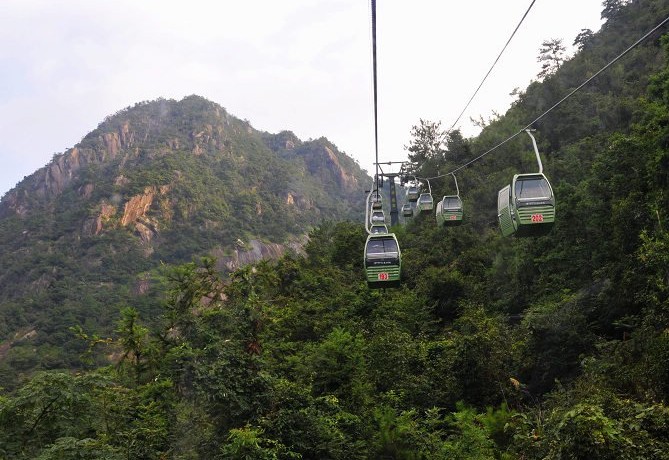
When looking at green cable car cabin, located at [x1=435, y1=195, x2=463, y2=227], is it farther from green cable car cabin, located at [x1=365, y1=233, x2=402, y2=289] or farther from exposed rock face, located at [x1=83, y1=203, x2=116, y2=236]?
exposed rock face, located at [x1=83, y1=203, x2=116, y2=236]

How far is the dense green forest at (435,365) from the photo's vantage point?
31.4 ft

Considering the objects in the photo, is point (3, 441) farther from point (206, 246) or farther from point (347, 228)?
point (206, 246)

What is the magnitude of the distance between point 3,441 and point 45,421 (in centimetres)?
71

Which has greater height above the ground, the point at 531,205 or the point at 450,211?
the point at 450,211

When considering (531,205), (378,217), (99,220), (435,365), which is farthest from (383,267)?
(99,220)

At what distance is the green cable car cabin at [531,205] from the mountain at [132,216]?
126ft

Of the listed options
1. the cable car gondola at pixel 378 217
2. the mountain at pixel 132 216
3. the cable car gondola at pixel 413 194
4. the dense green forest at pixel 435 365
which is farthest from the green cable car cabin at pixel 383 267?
the mountain at pixel 132 216

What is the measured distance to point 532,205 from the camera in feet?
29.8

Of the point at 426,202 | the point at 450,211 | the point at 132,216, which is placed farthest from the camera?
the point at 132,216

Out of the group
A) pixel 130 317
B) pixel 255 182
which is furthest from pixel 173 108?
pixel 130 317

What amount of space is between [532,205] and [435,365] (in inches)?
285

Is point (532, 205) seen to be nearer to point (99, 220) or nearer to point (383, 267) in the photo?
point (383, 267)

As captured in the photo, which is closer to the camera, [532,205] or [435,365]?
[532,205]

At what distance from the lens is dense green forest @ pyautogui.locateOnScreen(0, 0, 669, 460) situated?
31.4 feet
